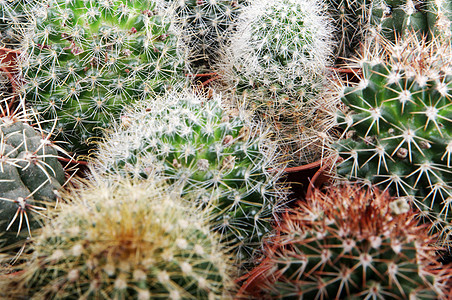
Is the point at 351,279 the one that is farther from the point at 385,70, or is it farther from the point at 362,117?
the point at 385,70

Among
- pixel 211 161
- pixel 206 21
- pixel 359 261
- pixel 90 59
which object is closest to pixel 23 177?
pixel 90 59

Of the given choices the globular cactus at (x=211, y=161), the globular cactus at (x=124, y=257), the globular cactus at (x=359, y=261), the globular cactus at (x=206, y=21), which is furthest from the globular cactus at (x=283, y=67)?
the globular cactus at (x=124, y=257)

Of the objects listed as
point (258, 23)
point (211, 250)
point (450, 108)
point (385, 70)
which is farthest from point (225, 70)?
point (211, 250)

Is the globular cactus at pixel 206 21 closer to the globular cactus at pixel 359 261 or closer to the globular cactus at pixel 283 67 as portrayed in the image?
the globular cactus at pixel 283 67

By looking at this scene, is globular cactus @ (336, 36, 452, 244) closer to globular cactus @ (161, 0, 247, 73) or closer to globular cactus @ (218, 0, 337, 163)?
globular cactus @ (218, 0, 337, 163)

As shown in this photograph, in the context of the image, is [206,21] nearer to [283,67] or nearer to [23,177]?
[283,67]

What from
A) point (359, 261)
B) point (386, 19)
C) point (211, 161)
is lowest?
point (211, 161)
